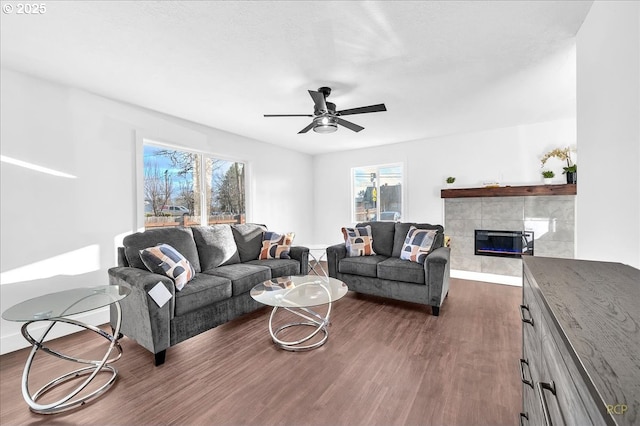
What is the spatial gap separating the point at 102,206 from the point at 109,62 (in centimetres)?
154

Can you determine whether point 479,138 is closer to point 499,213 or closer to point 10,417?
point 499,213

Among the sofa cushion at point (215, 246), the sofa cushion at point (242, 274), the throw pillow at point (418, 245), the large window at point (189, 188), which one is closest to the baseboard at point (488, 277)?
the throw pillow at point (418, 245)

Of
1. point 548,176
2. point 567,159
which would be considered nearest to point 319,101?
point 548,176

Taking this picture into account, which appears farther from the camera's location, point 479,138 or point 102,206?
point 479,138

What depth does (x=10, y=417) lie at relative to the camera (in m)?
1.67

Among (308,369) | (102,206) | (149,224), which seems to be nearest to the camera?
(308,369)

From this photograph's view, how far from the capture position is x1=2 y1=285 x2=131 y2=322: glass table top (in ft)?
5.67

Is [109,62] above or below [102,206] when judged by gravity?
above

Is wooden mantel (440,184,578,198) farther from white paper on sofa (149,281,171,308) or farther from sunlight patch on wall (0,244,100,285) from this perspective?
sunlight patch on wall (0,244,100,285)

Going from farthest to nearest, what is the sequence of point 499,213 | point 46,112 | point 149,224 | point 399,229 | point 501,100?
point 499,213, point 399,229, point 149,224, point 501,100, point 46,112

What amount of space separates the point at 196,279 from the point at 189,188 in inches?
74.2

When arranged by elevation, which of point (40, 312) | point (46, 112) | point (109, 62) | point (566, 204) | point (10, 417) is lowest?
point (10, 417)

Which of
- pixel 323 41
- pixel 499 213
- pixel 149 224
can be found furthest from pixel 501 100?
pixel 149 224

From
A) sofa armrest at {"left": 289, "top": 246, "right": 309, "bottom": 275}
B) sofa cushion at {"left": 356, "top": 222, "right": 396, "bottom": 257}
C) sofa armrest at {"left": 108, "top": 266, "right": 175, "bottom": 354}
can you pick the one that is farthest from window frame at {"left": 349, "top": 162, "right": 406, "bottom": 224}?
sofa armrest at {"left": 108, "top": 266, "right": 175, "bottom": 354}
